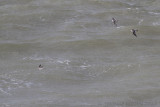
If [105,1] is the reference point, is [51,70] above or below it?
above

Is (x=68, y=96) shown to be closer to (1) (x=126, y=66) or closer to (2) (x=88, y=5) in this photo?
(1) (x=126, y=66)

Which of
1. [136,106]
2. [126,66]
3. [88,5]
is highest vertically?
[136,106]

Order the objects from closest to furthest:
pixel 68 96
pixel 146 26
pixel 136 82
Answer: pixel 68 96
pixel 136 82
pixel 146 26

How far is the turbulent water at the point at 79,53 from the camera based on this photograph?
1300cm

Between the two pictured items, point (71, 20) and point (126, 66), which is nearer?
point (126, 66)

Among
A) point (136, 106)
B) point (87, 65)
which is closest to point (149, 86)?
point (136, 106)

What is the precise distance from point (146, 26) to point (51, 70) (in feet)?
16.2

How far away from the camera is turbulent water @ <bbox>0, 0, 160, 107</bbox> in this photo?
13000 mm

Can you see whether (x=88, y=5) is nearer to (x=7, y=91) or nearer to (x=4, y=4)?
(x=4, y=4)

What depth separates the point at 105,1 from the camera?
70.9ft

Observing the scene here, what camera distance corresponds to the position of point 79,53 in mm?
16516

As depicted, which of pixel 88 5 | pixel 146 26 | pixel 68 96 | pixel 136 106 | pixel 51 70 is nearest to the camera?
pixel 136 106

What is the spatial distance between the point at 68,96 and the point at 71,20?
689 cm

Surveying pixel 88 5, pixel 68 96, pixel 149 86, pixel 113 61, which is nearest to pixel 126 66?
pixel 113 61
